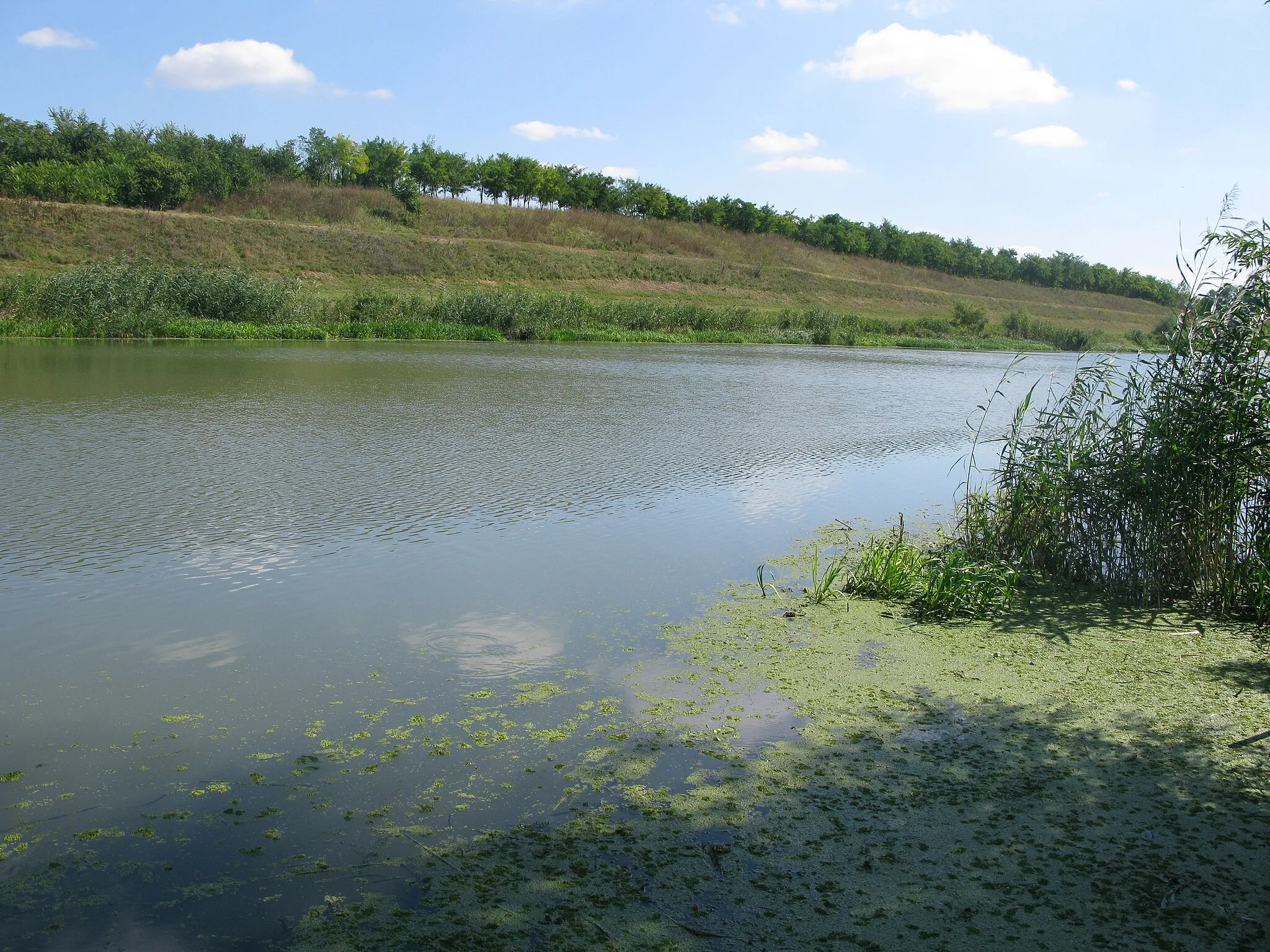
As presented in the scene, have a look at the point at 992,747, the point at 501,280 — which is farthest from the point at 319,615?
the point at 501,280

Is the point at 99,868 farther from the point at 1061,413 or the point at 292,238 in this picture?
the point at 292,238

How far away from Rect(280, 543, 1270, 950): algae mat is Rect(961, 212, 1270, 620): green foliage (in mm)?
1121

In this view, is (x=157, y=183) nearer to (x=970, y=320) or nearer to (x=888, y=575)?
(x=970, y=320)

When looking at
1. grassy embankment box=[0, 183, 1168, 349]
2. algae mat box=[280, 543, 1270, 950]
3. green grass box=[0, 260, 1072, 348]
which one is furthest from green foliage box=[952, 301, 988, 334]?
algae mat box=[280, 543, 1270, 950]

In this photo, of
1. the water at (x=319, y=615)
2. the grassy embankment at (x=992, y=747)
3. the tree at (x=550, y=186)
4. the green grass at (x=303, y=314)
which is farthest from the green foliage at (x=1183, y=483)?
the tree at (x=550, y=186)

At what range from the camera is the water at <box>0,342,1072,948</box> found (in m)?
3.09

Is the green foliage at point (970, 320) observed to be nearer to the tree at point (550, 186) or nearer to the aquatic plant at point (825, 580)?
the tree at point (550, 186)

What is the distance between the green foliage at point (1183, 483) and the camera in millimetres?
5979

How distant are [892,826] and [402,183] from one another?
69961 millimetres

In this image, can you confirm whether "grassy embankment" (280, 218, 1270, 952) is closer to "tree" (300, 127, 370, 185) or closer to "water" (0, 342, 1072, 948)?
"water" (0, 342, 1072, 948)

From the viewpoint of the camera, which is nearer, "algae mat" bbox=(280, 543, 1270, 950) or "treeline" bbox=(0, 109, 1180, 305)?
"algae mat" bbox=(280, 543, 1270, 950)

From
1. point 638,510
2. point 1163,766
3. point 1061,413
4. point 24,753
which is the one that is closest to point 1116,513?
point 1061,413

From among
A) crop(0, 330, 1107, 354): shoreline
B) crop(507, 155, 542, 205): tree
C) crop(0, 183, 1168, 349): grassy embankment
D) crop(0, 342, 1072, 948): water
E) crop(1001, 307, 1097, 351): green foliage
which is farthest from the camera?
crop(507, 155, 542, 205): tree

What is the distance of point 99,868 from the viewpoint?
9.65 ft
